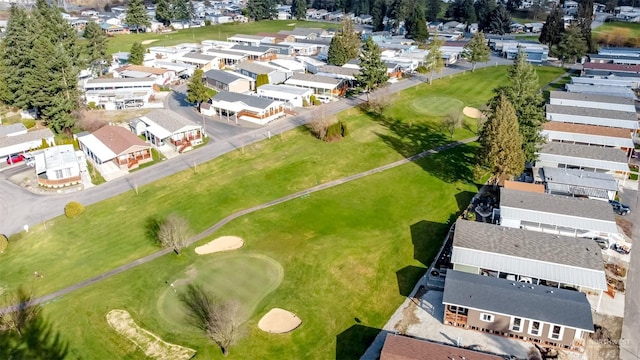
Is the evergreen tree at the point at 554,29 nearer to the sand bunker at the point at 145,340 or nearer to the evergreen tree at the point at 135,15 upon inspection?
the evergreen tree at the point at 135,15

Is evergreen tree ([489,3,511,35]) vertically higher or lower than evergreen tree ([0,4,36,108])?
higher

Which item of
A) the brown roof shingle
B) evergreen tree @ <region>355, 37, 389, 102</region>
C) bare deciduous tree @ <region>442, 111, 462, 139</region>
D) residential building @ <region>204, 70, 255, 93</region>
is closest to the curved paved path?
bare deciduous tree @ <region>442, 111, 462, 139</region>

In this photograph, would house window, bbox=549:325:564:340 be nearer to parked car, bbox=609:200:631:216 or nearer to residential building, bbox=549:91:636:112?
parked car, bbox=609:200:631:216

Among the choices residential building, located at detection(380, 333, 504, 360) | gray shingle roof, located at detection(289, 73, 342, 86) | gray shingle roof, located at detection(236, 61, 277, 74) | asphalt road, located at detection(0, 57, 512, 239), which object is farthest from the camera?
gray shingle roof, located at detection(236, 61, 277, 74)

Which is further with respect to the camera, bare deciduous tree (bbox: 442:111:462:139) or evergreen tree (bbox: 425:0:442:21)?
evergreen tree (bbox: 425:0:442:21)

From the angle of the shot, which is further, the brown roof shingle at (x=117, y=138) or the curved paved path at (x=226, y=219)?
the brown roof shingle at (x=117, y=138)

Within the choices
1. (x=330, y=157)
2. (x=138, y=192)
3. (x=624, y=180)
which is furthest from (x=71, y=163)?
(x=624, y=180)

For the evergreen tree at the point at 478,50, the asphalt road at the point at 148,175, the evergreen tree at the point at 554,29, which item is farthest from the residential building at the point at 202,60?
the evergreen tree at the point at 554,29
